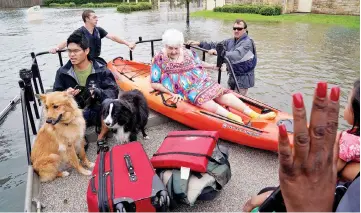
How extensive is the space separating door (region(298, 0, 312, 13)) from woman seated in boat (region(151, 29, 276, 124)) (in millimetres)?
28814

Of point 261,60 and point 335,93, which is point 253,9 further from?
point 335,93

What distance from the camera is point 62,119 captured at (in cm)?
314

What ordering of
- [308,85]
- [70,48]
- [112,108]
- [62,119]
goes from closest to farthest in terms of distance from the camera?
[62,119] < [112,108] < [70,48] < [308,85]

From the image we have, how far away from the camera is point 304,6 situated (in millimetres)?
29250

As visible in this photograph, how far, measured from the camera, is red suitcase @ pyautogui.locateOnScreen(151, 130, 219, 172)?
8.91 ft

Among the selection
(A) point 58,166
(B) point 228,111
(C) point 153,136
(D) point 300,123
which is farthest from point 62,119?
(D) point 300,123

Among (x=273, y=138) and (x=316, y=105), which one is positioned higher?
(x=316, y=105)

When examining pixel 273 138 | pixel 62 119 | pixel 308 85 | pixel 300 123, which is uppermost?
pixel 300 123

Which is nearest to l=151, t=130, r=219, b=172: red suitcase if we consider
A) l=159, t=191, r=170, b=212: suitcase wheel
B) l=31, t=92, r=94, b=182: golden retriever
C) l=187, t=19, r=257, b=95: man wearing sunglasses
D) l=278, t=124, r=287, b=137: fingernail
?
l=159, t=191, r=170, b=212: suitcase wheel

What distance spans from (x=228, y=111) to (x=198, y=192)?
6.18 ft

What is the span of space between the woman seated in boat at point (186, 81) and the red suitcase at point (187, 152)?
1215 millimetres

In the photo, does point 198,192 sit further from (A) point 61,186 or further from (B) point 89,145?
(B) point 89,145

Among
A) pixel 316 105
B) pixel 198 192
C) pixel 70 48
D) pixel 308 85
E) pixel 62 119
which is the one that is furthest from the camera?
pixel 308 85

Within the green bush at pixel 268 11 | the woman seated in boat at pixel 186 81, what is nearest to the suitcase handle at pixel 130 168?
the woman seated in boat at pixel 186 81
